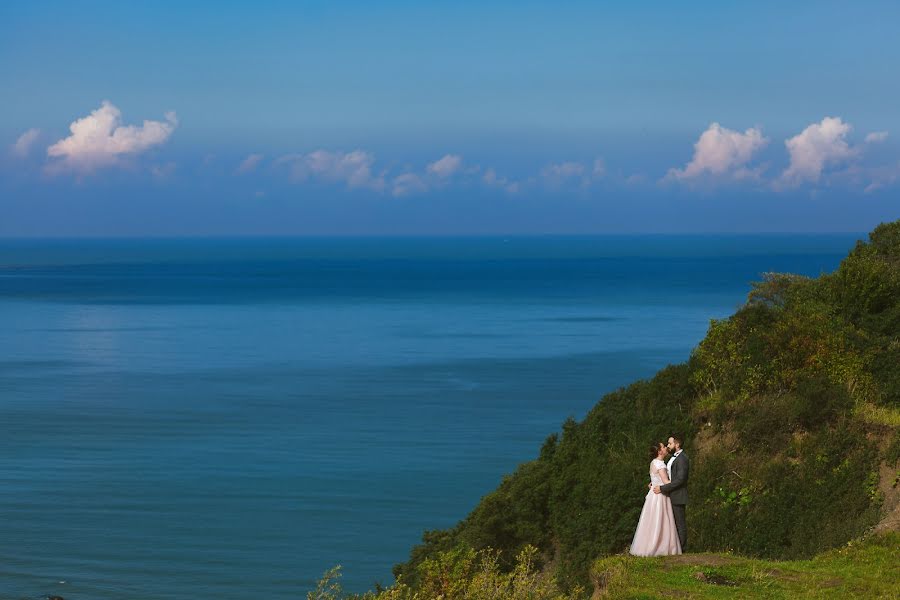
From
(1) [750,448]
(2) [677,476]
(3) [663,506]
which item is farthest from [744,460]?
(3) [663,506]

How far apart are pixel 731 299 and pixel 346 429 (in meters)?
103

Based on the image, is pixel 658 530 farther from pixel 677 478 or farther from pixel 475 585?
pixel 475 585

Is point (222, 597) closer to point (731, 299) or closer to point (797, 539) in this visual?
point (797, 539)

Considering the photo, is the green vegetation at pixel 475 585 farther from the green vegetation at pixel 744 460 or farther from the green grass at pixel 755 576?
the green grass at pixel 755 576

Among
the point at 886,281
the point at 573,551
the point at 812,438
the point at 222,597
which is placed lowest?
the point at 222,597

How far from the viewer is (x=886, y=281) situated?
3209 cm

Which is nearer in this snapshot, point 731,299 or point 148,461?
point 148,461

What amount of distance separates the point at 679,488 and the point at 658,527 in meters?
0.76

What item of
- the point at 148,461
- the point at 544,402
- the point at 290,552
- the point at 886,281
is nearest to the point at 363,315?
the point at 544,402

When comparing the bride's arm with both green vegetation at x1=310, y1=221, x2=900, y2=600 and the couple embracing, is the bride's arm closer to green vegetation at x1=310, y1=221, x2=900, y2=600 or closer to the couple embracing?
the couple embracing

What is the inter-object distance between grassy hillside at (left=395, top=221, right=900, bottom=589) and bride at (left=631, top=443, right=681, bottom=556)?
14.8 ft

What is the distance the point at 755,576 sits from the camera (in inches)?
657

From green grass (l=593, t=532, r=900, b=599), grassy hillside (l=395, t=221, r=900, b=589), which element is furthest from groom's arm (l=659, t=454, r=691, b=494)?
grassy hillside (l=395, t=221, r=900, b=589)

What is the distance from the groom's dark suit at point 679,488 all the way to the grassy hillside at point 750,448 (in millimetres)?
4001
